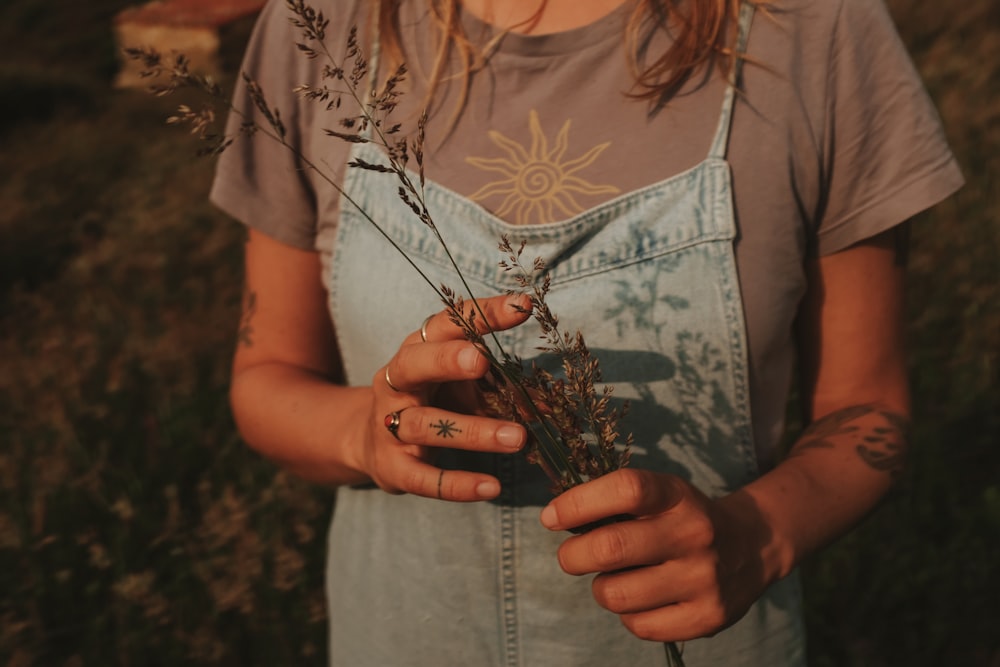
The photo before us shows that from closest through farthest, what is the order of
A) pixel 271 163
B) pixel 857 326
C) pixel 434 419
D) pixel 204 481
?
pixel 434 419 → pixel 857 326 → pixel 271 163 → pixel 204 481

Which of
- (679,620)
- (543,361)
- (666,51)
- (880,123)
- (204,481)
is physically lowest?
(204,481)

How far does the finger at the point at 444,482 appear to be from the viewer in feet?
3.98

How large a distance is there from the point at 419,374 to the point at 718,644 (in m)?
0.95

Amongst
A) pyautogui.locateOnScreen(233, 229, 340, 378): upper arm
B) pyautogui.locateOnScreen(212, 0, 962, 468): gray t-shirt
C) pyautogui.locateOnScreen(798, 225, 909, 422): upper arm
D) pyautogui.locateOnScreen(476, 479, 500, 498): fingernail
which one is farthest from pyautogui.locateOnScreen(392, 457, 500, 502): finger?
pyautogui.locateOnScreen(798, 225, 909, 422): upper arm

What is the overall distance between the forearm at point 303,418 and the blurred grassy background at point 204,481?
2.58ft

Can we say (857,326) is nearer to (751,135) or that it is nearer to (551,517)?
(751,135)

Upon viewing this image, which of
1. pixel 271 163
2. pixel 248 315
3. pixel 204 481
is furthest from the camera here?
pixel 204 481

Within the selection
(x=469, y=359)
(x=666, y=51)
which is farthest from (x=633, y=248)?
(x=469, y=359)

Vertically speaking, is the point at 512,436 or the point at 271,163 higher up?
the point at 271,163

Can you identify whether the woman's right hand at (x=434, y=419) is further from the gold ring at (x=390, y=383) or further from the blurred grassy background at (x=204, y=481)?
the blurred grassy background at (x=204, y=481)

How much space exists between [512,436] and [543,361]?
1.60 feet

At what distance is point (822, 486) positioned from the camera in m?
1.55

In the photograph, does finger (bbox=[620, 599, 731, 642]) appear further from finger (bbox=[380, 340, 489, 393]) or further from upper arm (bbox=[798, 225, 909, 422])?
upper arm (bbox=[798, 225, 909, 422])

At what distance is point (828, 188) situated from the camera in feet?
5.20
